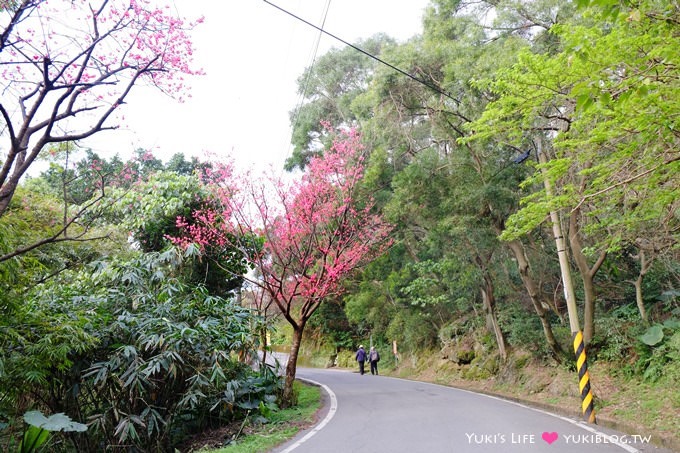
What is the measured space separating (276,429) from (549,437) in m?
4.40

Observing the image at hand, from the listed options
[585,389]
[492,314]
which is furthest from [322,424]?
[492,314]

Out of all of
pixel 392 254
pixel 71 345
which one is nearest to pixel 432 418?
pixel 71 345

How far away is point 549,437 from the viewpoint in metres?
6.42

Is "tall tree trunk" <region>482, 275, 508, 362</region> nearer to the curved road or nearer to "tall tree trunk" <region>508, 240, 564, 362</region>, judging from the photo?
"tall tree trunk" <region>508, 240, 564, 362</region>

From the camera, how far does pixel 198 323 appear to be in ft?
28.2

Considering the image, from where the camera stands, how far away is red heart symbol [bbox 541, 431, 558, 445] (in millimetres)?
6246

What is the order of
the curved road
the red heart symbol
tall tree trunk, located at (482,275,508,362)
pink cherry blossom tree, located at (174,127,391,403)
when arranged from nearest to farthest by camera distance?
the curved road < the red heart symbol < pink cherry blossom tree, located at (174,127,391,403) < tall tree trunk, located at (482,275,508,362)

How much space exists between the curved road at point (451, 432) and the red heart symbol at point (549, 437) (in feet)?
0.05

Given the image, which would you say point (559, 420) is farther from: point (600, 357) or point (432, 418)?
point (600, 357)

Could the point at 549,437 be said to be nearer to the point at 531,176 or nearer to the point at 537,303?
the point at 531,176

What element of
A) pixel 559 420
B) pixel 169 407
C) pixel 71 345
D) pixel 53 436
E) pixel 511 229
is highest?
pixel 511 229

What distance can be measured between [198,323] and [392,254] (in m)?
11.9

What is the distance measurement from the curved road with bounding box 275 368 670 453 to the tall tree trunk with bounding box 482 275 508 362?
5748 millimetres

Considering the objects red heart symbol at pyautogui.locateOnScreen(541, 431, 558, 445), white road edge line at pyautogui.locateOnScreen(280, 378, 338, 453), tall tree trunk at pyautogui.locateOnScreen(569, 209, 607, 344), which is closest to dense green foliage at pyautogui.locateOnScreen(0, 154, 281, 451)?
white road edge line at pyautogui.locateOnScreen(280, 378, 338, 453)
